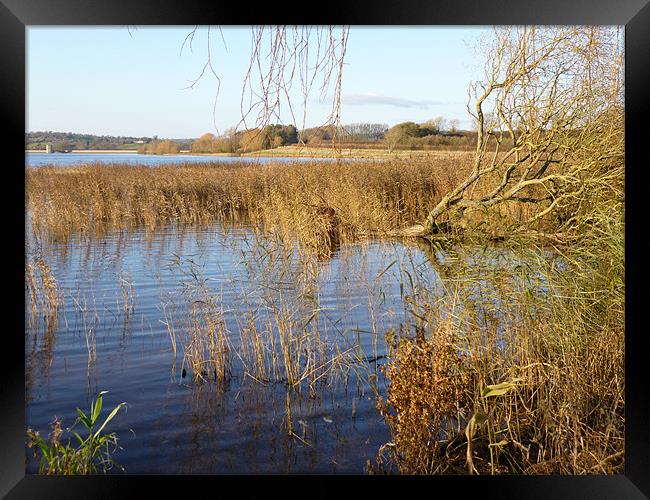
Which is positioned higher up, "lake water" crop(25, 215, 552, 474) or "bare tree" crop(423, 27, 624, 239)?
"bare tree" crop(423, 27, 624, 239)

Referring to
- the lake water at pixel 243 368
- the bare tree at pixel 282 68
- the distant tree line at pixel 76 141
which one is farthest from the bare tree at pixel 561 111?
the distant tree line at pixel 76 141

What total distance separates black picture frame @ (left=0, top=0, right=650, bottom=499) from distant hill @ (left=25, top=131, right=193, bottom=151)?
11.7 m

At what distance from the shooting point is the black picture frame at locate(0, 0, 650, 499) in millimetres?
2738

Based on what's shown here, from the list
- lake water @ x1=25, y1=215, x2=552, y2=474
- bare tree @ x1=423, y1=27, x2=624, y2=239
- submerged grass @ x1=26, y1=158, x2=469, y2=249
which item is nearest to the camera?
lake water @ x1=25, y1=215, x2=552, y2=474

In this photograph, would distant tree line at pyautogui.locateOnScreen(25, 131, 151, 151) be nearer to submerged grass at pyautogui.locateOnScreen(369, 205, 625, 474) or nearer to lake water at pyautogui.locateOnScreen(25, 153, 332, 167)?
lake water at pyautogui.locateOnScreen(25, 153, 332, 167)

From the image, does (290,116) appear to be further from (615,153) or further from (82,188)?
(82,188)

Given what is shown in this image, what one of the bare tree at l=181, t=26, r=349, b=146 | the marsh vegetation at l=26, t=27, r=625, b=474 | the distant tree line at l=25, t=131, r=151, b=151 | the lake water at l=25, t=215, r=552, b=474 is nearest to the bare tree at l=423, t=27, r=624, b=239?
the marsh vegetation at l=26, t=27, r=625, b=474

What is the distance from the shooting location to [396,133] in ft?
41.8

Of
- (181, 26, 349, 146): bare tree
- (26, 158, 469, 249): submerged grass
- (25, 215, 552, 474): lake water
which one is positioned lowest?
(25, 215, 552, 474): lake water

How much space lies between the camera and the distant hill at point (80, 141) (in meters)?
14.0

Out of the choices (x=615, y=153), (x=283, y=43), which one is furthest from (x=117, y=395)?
(x=615, y=153)

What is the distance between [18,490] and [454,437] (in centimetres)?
208
